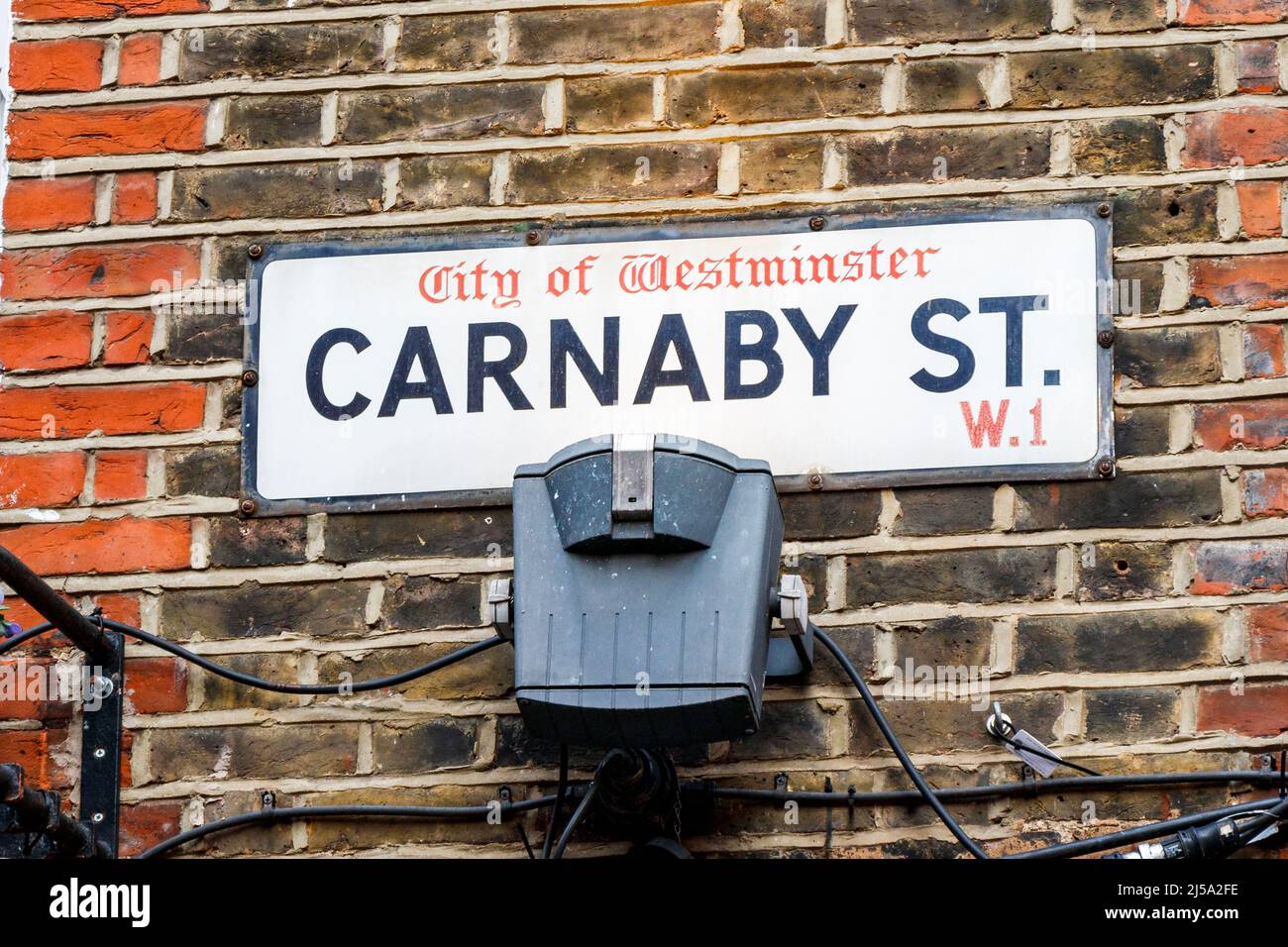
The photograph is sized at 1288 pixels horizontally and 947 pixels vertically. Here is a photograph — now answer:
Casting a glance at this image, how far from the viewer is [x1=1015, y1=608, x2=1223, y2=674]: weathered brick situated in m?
3.49

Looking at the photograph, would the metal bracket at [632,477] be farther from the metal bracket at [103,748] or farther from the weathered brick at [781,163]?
the metal bracket at [103,748]

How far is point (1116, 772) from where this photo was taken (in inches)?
135

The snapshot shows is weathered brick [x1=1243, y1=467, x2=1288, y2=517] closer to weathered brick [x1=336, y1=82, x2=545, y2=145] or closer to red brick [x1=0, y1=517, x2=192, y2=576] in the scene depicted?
weathered brick [x1=336, y1=82, x2=545, y2=145]

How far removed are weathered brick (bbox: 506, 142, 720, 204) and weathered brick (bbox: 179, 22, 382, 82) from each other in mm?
361

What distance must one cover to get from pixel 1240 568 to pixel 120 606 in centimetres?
180

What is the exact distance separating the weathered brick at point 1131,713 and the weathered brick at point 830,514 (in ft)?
1.47

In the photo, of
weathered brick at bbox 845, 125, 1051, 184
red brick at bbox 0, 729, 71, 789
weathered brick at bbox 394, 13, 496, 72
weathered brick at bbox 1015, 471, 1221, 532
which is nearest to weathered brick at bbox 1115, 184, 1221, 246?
weathered brick at bbox 845, 125, 1051, 184

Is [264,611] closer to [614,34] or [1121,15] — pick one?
[614,34]

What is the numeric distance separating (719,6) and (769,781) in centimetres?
→ 135

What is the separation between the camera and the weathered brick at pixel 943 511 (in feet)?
11.8

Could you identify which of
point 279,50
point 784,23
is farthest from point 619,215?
point 279,50

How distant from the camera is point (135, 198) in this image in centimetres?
394

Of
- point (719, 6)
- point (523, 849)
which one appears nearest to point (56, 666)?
point (523, 849)
